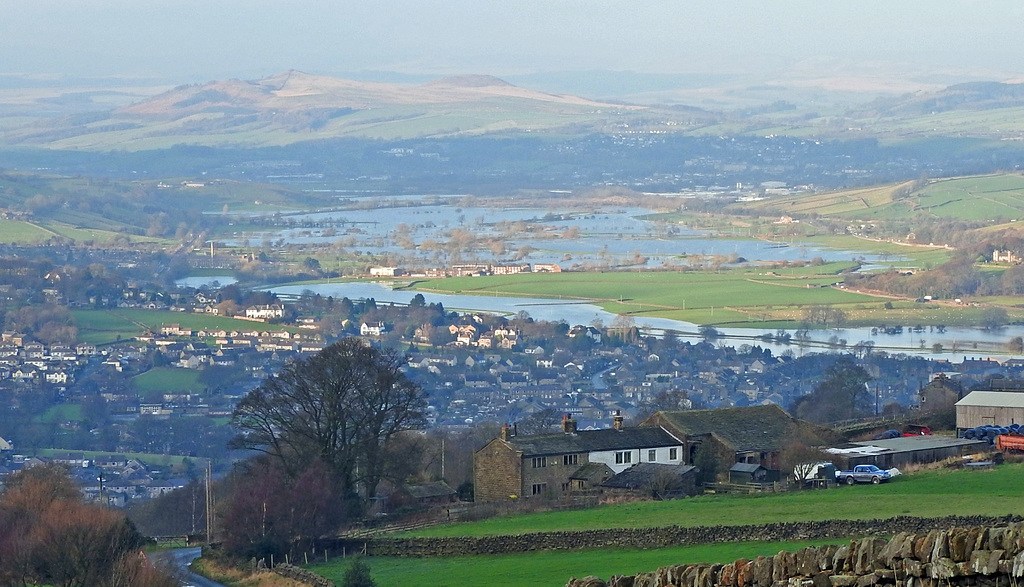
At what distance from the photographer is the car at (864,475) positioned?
2857 centimetres

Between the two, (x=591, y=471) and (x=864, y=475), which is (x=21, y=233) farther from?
(x=864, y=475)

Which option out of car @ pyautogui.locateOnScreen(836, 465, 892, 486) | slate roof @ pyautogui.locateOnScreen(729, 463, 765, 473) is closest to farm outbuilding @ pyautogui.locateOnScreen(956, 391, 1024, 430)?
slate roof @ pyautogui.locateOnScreen(729, 463, 765, 473)

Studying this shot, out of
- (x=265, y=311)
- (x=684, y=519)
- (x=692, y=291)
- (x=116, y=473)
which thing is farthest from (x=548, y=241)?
(x=684, y=519)

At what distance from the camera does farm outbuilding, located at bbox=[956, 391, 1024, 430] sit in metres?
35.3

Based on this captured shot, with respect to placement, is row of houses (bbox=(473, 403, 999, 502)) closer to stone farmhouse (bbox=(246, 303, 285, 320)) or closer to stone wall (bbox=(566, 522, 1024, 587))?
stone wall (bbox=(566, 522, 1024, 587))

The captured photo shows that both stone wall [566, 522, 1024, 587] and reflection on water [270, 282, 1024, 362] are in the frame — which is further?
reflection on water [270, 282, 1024, 362]

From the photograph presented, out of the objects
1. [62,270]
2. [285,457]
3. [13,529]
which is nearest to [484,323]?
[62,270]

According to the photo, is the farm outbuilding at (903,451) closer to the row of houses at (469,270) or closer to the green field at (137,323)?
the green field at (137,323)

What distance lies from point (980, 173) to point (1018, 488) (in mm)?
178054

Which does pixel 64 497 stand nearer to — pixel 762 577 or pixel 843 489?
pixel 843 489

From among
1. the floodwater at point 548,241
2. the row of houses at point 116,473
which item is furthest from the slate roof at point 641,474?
the floodwater at point 548,241

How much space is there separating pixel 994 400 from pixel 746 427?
16.5 feet

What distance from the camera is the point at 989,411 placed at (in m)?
35.3

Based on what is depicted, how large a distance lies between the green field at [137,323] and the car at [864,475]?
253 ft
